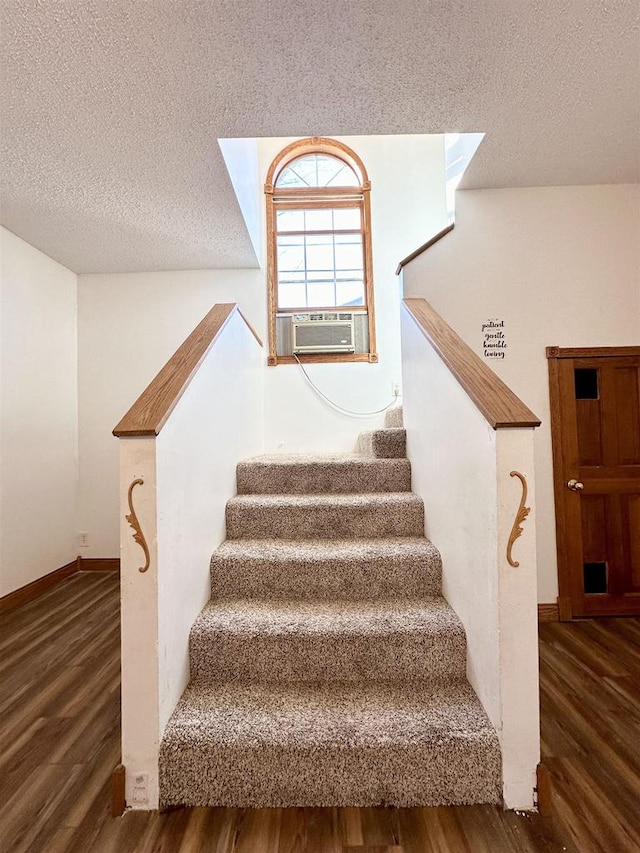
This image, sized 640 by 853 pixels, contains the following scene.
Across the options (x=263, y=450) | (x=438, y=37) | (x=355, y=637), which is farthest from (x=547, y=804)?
(x=263, y=450)

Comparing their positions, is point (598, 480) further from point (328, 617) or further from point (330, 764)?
point (330, 764)

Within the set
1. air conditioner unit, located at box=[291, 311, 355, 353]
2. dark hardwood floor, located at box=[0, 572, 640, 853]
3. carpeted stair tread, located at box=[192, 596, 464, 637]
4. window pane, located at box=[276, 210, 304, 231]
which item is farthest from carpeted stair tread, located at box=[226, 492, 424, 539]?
window pane, located at box=[276, 210, 304, 231]

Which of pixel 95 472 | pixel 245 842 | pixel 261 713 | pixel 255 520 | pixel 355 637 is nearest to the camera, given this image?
pixel 245 842

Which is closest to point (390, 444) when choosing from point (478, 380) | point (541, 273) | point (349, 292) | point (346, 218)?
point (478, 380)

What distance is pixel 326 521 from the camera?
2148mm

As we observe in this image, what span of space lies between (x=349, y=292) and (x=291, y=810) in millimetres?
3877

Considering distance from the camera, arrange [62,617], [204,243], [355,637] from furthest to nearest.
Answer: [204,243] → [62,617] → [355,637]

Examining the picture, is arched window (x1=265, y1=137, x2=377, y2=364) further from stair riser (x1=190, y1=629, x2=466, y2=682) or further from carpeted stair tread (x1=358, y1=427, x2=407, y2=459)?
stair riser (x1=190, y1=629, x2=466, y2=682)

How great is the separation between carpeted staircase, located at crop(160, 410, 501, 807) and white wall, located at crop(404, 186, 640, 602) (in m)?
1.29

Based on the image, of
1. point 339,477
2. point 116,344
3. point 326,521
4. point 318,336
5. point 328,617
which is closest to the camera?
point 328,617

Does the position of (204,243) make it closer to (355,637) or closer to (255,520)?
(255,520)

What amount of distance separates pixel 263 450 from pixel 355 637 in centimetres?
246

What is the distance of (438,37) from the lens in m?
1.62

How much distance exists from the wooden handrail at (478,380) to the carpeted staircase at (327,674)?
0.79 meters
